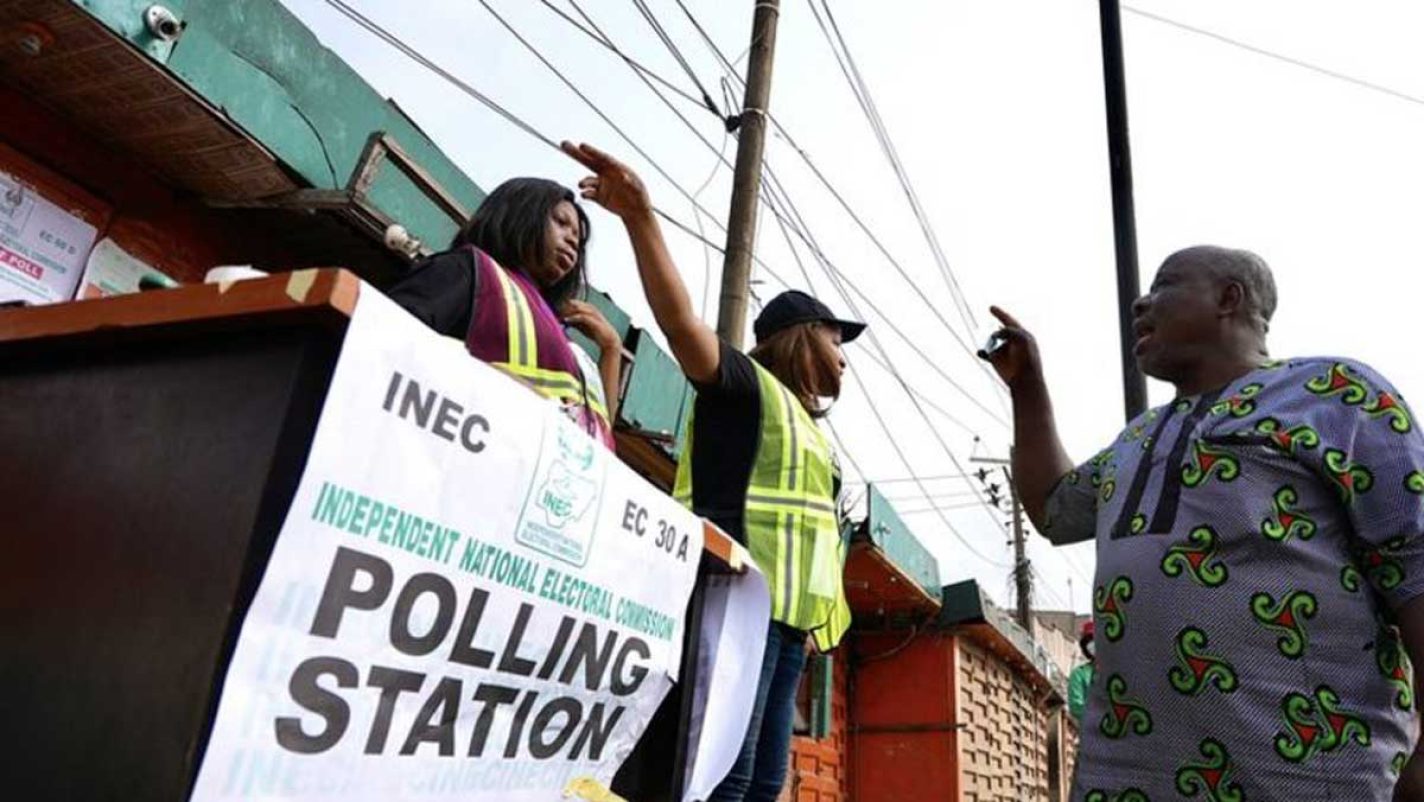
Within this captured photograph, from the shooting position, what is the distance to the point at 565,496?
1.19 m

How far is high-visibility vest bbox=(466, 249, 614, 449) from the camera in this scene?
148cm

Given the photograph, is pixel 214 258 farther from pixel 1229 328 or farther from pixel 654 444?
pixel 1229 328

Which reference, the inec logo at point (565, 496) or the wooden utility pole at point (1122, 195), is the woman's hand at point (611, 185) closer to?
the inec logo at point (565, 496)

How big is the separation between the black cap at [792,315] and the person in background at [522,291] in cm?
68

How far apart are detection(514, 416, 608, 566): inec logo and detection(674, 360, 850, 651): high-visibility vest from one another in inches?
35.2

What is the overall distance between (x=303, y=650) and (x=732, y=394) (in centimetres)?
139

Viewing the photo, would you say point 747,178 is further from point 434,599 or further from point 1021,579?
point 1021,579

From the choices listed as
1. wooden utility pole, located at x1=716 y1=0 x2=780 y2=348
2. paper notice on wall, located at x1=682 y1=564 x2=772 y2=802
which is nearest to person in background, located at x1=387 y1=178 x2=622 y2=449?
paper notice on wall, located at x1=682 y1=564 x2=772 y2=802

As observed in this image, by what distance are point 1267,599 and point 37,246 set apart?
10.7ft

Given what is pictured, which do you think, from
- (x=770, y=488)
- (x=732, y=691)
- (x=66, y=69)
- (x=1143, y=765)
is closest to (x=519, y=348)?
(x=732, y=691)

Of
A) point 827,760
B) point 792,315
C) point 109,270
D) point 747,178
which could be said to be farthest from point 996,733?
point 109,270

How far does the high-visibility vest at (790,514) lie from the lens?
6.98 ft

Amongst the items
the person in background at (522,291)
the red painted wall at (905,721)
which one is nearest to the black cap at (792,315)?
the person in background at (522,291)

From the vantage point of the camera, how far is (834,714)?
9.37m
